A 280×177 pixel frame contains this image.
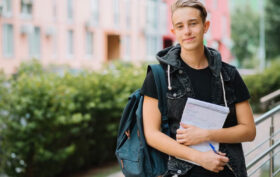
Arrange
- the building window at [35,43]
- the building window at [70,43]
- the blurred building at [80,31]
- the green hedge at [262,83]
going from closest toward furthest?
the green hedge at [262,83], the blurred building at [80,31], the building window at [35,43], the building window at [70,43]

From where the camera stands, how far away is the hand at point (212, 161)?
6.24ft

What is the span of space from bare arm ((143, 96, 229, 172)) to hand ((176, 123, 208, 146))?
28 millimetres

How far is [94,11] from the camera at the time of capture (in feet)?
102

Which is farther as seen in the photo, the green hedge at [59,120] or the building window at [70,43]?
the building window at [70,43]

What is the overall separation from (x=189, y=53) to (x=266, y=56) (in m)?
43.0

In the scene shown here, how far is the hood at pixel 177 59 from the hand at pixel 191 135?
0.29 m


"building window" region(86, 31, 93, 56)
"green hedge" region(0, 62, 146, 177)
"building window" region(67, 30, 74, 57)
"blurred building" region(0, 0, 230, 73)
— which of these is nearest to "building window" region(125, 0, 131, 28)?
"blurred building" region(0, 0, 230, 73)

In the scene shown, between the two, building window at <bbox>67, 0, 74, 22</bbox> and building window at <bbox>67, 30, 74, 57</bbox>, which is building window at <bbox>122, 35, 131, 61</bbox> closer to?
building window at <bbox>67, 30, 74, 57</bbox>

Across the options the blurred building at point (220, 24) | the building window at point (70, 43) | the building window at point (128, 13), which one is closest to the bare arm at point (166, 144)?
the building window at point (70, 43)

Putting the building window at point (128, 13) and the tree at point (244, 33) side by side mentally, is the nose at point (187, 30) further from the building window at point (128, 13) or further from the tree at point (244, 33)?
the tree at point (244, 33)

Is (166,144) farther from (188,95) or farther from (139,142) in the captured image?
(188,95)

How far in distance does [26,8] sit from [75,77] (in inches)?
765

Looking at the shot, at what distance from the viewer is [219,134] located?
197 cm

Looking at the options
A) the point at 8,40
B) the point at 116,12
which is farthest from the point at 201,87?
the point at 116,12
